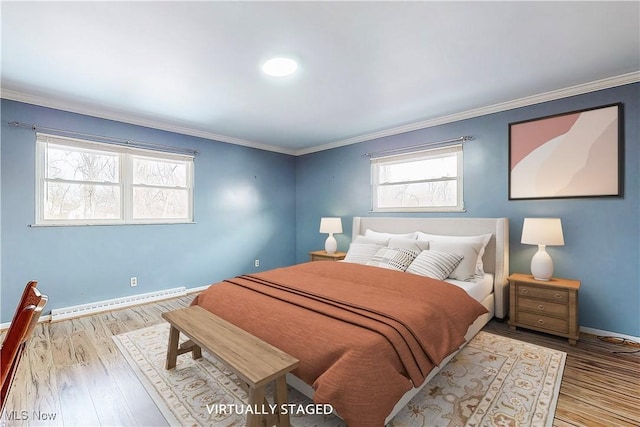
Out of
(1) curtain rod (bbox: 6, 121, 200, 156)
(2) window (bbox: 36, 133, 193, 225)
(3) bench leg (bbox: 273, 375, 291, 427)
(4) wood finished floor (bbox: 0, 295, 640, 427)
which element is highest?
(1) curtain rod (bbox: 6, 121, 200, 156)

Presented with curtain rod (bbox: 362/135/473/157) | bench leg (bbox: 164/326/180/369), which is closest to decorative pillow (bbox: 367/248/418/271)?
curtain rod (bbox: 362/135/473/157)

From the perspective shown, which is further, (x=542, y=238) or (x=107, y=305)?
(x=107, y=305)

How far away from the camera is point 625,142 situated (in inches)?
105

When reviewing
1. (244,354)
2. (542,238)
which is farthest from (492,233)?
(244,354)

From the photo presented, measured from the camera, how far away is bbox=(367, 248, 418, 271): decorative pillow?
3.12 metres

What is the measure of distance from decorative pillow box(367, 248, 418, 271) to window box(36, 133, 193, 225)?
2865 millimetres

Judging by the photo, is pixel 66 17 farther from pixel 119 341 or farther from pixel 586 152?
pixel 586 152

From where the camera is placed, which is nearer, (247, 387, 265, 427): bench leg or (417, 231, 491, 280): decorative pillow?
(247, 387, 265, 427): bench leg

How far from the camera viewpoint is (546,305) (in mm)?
2756

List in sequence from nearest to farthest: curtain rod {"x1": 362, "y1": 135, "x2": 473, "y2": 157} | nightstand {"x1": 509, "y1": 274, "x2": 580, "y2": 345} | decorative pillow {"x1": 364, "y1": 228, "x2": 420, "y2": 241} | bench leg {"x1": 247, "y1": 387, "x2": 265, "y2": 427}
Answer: bench leg {"x1": 247, "y1": 387, "x2": 265, "y2": 427} < nightstand {"x1": 509, "y1": 274, "x2": 580, "y2": 345} < curtain rod {"x1": 362, "y1": 135, "x2": 473, "y2": 157} < decorative pillow {"x1": 364, "y1": 228, "x2": 420, "y2": 241}

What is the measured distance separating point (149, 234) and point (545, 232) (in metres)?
4.65

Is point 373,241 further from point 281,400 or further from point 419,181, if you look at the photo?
point 281,400

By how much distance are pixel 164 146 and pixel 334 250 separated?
297cm

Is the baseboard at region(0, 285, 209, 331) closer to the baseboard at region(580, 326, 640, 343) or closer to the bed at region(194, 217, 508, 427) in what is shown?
the bed at region(194, 217, 508, 427)
